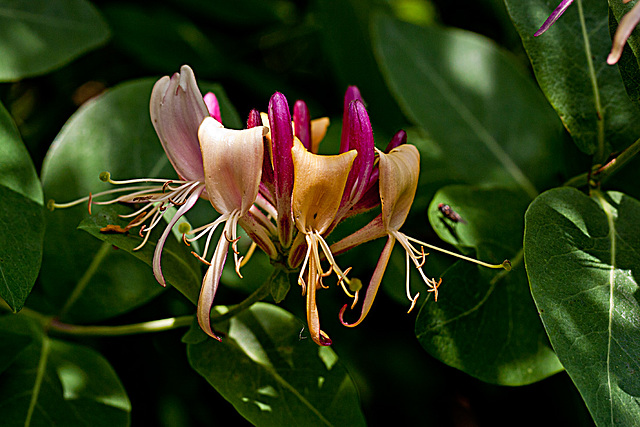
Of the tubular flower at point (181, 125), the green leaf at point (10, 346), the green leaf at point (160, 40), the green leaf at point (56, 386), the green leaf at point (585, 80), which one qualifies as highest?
the green leaf at point (585, 80)

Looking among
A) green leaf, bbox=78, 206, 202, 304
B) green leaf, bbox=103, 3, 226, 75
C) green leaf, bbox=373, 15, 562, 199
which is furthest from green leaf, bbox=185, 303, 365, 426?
green leaf, bbox=103, 3, 226, 75

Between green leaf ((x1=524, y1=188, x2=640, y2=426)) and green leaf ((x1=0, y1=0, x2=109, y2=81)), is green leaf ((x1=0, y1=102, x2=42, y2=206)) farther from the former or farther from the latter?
green leaf ((x1=524, y1=188, x2=640, y2=426))

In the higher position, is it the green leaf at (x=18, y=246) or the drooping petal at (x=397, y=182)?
the drooping petal at (x=397, y=182)

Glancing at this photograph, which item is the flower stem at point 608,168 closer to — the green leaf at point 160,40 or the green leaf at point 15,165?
the green leaf at point 15,165

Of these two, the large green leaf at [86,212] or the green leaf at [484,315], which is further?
the large green leaf at [86,212]

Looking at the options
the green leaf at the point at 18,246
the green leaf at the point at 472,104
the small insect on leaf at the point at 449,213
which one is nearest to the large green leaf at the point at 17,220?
the green leaf at the point at 18,246
